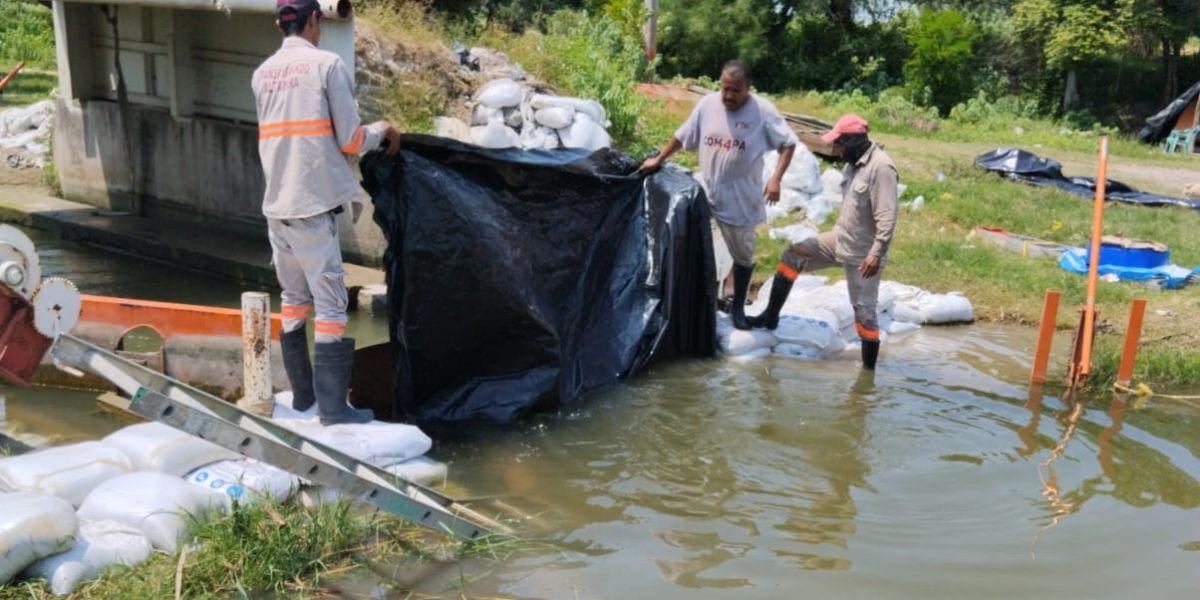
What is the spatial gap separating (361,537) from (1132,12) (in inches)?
873

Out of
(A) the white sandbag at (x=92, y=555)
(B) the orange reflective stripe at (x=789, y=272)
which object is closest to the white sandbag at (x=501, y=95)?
(B) the orange reflective stripe at (x=789, y=272)

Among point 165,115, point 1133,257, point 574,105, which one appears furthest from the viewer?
point 165,115

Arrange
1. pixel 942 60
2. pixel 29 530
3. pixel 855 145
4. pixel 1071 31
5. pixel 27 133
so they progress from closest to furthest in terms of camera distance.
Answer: pixel 29 530
pixel 855 145
pixel 27 133
pixel 1071 31
pixel 942 60

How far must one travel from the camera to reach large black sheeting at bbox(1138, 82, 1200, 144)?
19.9 meters

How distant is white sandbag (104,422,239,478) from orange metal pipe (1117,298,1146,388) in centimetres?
476

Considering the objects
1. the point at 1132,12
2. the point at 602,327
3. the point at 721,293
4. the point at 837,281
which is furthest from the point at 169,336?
the point at 1132,12

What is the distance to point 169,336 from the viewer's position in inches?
234

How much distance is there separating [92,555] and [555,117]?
700cm

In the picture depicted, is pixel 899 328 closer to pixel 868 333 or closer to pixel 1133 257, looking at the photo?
pixel 868 333

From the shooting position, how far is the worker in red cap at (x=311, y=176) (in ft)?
14.3

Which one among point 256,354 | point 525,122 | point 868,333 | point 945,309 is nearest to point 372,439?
point 256,354

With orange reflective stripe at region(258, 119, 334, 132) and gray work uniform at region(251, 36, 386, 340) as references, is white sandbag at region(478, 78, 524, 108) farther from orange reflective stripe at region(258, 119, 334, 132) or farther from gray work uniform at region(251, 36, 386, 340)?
orange reflective stripe at region(258, 119, 334, 132)

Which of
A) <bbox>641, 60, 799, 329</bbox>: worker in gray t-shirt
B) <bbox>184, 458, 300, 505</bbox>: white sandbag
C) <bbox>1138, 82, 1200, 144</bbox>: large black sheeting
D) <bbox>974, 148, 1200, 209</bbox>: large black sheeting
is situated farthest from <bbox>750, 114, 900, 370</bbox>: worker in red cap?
<bbox>1138, 82, 1200, 144</bbox>: large black sheeting

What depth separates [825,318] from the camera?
7172 mm
